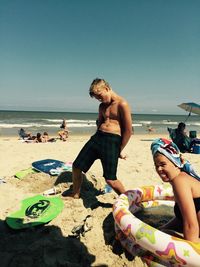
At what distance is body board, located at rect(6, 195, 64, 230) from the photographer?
401 centimetres

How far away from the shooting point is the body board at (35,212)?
4008 mm

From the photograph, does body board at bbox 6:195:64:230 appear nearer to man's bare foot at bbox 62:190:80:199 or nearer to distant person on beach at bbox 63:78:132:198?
man's bare foot at bbox 62:190:80:199

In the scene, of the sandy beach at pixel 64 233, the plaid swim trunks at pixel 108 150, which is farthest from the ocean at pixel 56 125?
the plaid swim trunks at pixel 108 150

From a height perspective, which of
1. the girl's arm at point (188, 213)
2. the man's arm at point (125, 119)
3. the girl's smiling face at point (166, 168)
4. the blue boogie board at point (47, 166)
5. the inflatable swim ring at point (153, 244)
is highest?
the man's arm at point (125, 119)

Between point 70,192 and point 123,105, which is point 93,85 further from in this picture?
point 70,192

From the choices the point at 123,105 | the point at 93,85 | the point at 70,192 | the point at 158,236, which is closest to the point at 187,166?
the point at 158,236

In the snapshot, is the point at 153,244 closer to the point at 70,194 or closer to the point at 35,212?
the point at 35,212

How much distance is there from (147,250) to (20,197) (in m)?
2.95

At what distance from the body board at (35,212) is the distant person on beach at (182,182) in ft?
6.76

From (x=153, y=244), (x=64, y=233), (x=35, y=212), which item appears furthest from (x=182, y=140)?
(x=153, y=244)

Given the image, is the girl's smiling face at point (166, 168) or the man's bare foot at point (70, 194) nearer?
the girl's smiling face at point (166, 168)

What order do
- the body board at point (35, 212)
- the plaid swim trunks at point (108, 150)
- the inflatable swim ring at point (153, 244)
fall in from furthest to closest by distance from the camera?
the plaid swim trunks at point (108, 150) < the body board at point (35, 212) < the inflatable swim ring at point (153, 244)

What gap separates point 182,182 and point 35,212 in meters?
2.51

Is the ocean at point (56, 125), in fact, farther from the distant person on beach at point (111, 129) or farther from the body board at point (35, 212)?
the distant person on beach at point (111, 129)
